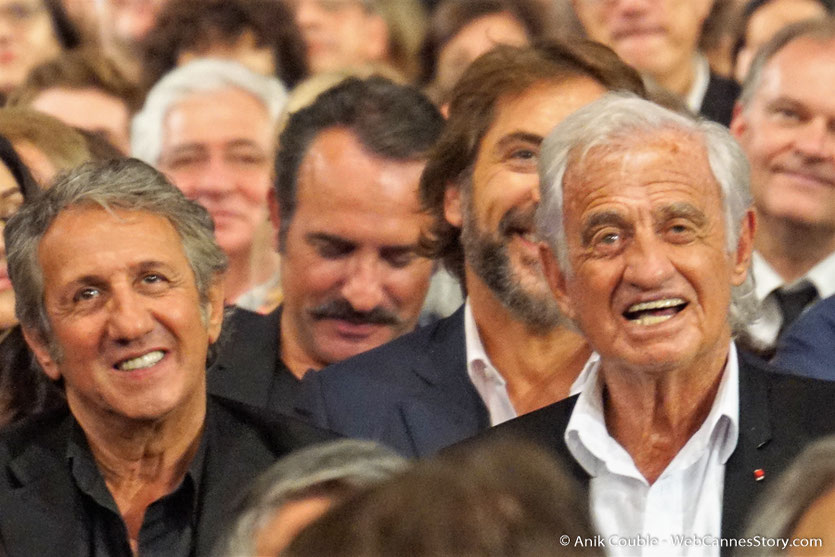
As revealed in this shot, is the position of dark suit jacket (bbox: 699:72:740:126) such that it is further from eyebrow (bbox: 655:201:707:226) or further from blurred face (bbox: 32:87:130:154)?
eyebrow (bbox: 655:201:707:226)

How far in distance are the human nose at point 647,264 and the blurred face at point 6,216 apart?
5.01 feet

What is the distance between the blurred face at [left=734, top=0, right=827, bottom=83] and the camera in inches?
206

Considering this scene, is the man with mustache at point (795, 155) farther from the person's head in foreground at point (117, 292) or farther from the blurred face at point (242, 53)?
the blurred face at point (242, 53)

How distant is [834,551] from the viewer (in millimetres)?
1772

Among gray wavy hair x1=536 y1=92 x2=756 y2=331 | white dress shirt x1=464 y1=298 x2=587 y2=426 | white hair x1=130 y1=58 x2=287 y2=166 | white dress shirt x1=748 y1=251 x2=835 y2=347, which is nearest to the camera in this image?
gray wavy hair x1=536 y1=92 x2=756 y2=331

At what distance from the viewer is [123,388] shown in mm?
3061

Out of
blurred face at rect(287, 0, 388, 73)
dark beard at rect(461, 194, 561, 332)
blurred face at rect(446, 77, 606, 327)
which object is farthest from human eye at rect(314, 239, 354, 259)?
blurred face at rect(287, 0, 388, 73)

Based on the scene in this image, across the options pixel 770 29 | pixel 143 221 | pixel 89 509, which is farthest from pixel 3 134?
pixel 770 29

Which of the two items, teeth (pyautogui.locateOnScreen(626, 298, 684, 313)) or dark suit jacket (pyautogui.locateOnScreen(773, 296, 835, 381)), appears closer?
teeth (pyautogui.locateOnScreen(626, 298, 684, 313))

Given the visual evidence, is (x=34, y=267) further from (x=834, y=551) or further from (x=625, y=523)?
(x=834, y=551)

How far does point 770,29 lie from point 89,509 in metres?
3.07

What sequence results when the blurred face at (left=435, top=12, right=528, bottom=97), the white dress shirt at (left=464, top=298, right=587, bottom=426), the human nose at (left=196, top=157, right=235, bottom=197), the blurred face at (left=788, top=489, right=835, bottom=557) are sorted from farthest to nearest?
the blurred face at (left=435, top=12, right=528, bottom=97), the human nose at (left=196, top=157, right=235, bottom=197), the white dress shirt at (left=464, top=298, right=587, bottom=426), the blurred face at (left=788, top=489, right=835, bottom=557)

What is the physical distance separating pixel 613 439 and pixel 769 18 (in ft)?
9.12

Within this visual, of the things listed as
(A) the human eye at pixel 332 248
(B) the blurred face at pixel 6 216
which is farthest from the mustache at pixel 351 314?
(B) the blurred face at pixel 6 216
